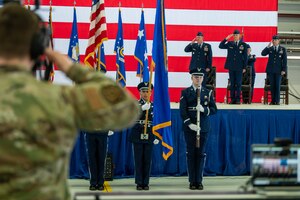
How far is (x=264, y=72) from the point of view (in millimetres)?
12328

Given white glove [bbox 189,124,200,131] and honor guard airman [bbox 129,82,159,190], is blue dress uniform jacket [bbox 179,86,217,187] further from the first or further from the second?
honor guard airman [bbox 129,82,159,190]

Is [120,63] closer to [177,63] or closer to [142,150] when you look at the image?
[142,150]

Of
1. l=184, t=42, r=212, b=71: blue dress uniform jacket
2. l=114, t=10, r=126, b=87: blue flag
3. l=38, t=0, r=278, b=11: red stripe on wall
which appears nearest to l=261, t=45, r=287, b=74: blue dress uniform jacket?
l=184, t=42, r=212, b=71: blue dress uniform jacket

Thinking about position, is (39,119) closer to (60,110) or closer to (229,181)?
(60,110)

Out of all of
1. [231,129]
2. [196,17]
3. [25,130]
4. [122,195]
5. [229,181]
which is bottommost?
[229,181]

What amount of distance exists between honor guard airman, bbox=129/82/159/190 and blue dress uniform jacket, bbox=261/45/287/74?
4.20 meters

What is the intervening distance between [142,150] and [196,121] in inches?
32.8

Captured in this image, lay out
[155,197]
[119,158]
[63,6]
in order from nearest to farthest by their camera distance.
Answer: [155,197]
[119,158]
[63,6]

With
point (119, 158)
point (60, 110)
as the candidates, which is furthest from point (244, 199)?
point (119, 158)

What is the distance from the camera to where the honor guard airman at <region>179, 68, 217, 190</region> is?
796 cm

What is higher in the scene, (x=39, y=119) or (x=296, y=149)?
(x=39, y=119)

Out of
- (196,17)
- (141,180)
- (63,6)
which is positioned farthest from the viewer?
(196,17)

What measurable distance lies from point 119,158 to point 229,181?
5.59 ft

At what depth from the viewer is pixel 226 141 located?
29.8ft
